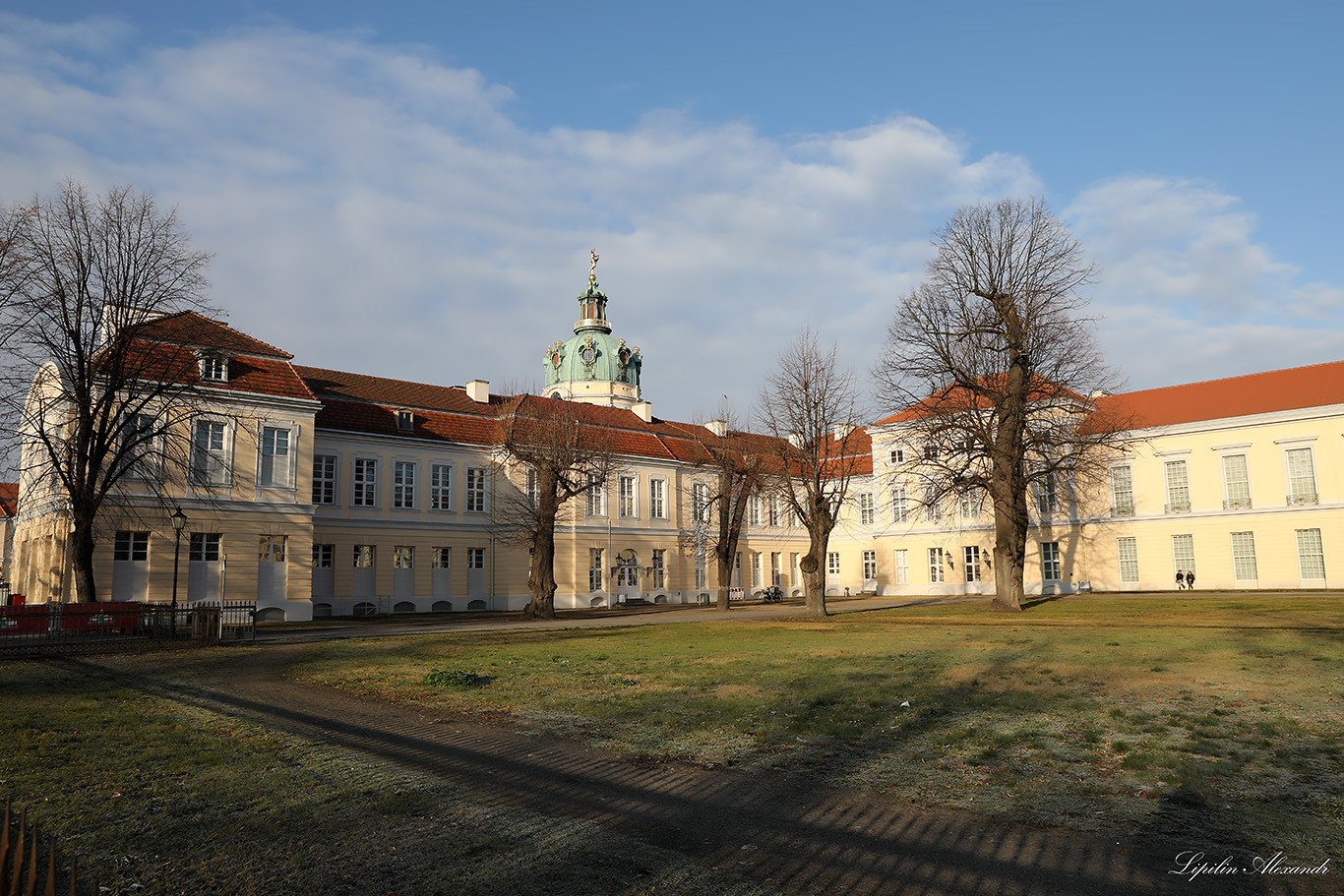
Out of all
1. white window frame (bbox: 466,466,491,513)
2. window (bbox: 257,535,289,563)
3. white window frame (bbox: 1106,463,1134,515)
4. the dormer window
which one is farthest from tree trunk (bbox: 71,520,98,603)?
white window frame (bbox: 1106,463,1134,515)

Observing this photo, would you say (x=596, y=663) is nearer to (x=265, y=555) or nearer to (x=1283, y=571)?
(x=265, y=555)

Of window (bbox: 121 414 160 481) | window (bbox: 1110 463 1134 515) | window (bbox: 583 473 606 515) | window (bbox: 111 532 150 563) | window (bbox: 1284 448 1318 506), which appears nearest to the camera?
window (bbox: 121 414 160 481)

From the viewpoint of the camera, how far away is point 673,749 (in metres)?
9.35

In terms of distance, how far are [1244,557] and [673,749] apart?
46119 millimetres

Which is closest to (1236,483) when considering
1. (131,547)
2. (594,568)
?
(594,568)

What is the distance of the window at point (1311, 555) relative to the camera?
136 feet

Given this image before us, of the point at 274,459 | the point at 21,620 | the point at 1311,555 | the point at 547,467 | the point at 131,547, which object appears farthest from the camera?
the point at 1311,555

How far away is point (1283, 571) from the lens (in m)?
42.5

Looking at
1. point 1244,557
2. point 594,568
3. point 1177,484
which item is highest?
point 1177,484

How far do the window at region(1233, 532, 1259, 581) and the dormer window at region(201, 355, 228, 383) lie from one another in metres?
50.1

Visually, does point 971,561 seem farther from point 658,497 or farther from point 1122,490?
point 658,497

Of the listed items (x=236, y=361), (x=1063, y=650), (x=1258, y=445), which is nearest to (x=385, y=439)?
(x=236, y=361)

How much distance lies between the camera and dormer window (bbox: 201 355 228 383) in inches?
1330

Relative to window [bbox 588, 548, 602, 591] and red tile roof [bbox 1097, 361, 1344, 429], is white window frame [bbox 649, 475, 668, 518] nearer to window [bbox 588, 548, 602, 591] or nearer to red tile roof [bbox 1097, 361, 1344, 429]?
window [bbox 588, 548, 602, 591]
